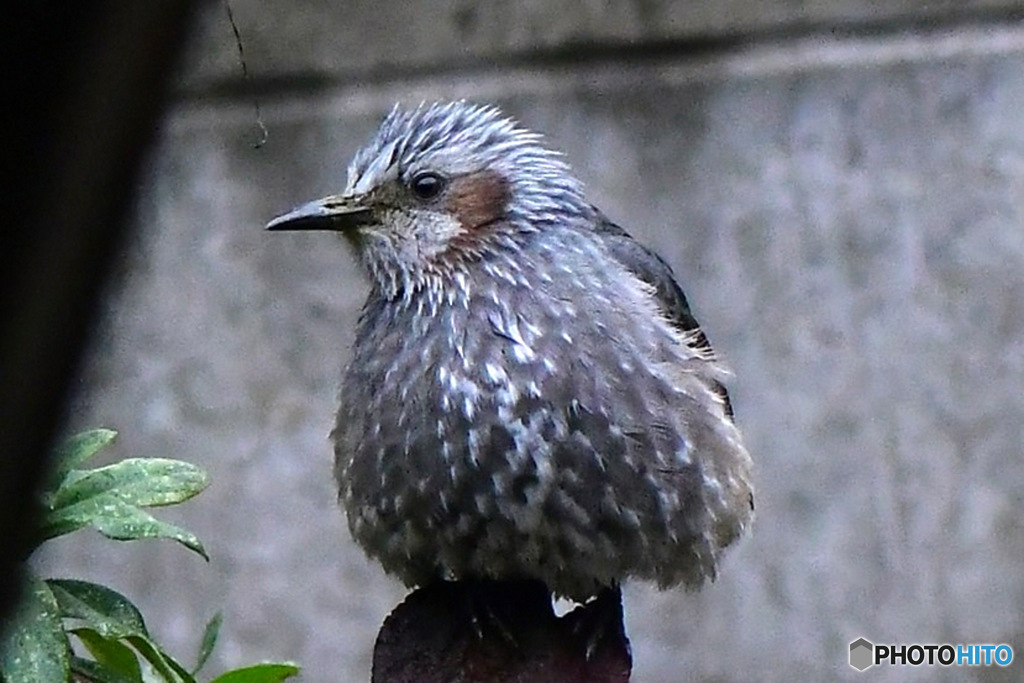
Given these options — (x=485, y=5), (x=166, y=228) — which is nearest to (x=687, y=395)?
(x=485, y=5)

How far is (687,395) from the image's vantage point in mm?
2020

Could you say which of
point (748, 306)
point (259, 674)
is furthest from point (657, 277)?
point (748, 306)

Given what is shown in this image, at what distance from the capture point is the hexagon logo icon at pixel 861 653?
11.5ft

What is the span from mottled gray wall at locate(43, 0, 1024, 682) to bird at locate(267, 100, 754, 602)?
1.37 metres

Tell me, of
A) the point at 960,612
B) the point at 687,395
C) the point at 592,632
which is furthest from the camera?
the point at 960,612

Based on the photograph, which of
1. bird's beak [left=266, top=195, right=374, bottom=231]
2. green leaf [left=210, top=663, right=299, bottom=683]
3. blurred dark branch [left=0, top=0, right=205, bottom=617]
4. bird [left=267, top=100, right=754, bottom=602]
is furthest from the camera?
bird's beak [left=266, top=195, right=374, bottom=231]

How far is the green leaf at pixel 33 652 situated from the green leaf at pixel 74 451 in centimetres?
16

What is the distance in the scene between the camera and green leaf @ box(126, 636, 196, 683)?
1547 millimetres

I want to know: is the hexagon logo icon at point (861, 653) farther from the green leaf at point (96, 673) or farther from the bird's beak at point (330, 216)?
the green leaf at point (96, 673)

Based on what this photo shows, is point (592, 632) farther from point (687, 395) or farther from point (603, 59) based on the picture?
point (603, 59)

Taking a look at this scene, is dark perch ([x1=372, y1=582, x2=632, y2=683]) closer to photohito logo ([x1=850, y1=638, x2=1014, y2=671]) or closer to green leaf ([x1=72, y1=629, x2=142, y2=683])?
green leaf ([x1=72, y1=629, x2=142, y2=683])

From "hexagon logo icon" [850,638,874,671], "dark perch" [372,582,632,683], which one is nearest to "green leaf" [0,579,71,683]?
"dark perch" [372,582,632,683]

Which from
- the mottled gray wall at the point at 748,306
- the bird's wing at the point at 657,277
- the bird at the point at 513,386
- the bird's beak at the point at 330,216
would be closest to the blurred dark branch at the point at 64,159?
the bird at the point at 513,386

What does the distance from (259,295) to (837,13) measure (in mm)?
1552
